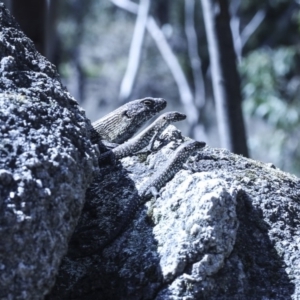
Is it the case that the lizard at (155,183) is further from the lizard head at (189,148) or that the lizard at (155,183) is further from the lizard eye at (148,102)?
the lizard eye at (148,102)

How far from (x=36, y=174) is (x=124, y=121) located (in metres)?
2.04

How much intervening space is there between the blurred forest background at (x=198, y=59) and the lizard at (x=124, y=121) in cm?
311

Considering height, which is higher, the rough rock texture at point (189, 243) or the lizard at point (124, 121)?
the lizard at point (124, 121)

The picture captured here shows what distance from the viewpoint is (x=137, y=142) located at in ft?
13.6

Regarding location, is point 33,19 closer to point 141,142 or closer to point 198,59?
point 141,142

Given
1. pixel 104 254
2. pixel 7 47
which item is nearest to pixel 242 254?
pixel 104 254

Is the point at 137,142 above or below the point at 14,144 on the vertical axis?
above

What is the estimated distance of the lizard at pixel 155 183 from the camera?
A: 11.1 ft

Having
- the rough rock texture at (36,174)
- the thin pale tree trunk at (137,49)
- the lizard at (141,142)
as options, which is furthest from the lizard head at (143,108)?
the thin pale tree trunk at (137,49)

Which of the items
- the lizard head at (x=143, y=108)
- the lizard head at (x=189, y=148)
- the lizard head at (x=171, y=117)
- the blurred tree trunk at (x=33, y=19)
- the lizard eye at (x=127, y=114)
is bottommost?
the lizard head at (x=189, y=148)

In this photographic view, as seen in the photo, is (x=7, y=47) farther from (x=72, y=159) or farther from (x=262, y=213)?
(x=262, y=213)

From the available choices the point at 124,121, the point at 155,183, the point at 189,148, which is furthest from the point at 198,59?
the point at 155,183

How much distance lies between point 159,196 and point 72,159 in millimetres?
765

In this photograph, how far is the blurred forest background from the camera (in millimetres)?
8531
